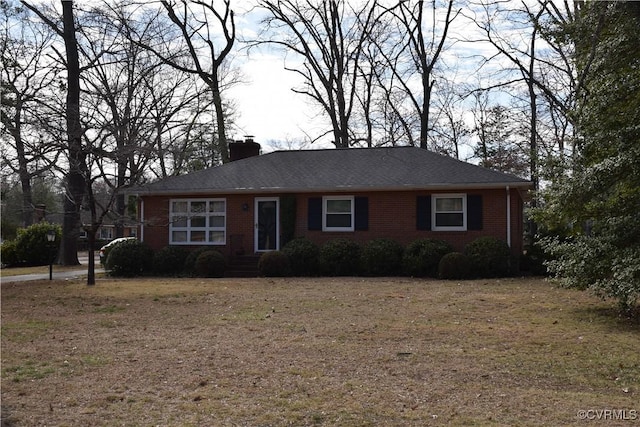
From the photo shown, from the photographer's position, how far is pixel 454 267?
17.4m

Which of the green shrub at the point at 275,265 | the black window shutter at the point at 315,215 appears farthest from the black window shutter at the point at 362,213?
the green shrub at the point at 275,265

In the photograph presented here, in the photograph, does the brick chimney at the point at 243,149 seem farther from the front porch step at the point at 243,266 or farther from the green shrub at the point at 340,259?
the green shrub at the point at 340,259

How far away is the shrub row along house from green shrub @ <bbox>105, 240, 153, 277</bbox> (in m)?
0.96

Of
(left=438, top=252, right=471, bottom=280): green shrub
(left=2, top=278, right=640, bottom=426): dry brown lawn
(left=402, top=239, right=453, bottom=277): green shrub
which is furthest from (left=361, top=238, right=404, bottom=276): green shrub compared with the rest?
(left=2, top=278, right=640, bottom=426): dry brown lawn

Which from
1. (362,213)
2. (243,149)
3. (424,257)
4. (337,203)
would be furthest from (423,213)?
(243,149)

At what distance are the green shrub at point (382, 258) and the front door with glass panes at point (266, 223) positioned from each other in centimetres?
352

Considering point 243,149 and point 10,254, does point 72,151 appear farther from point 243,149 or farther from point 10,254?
point 10,254

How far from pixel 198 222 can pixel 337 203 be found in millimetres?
4759

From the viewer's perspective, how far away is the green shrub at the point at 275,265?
747 inches

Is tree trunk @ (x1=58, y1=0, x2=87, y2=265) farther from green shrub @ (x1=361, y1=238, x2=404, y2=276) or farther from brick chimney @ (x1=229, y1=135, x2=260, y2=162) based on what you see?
green shrub @ (x1=361, y1=238, x2=404, y2=276)

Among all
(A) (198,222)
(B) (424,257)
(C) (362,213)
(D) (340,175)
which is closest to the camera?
(B) (424,257)

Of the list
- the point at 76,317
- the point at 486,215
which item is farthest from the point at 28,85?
the point at 486,215

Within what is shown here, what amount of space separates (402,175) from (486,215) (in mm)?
2863

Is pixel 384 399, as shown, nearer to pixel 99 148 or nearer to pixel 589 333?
pixel 589 333
